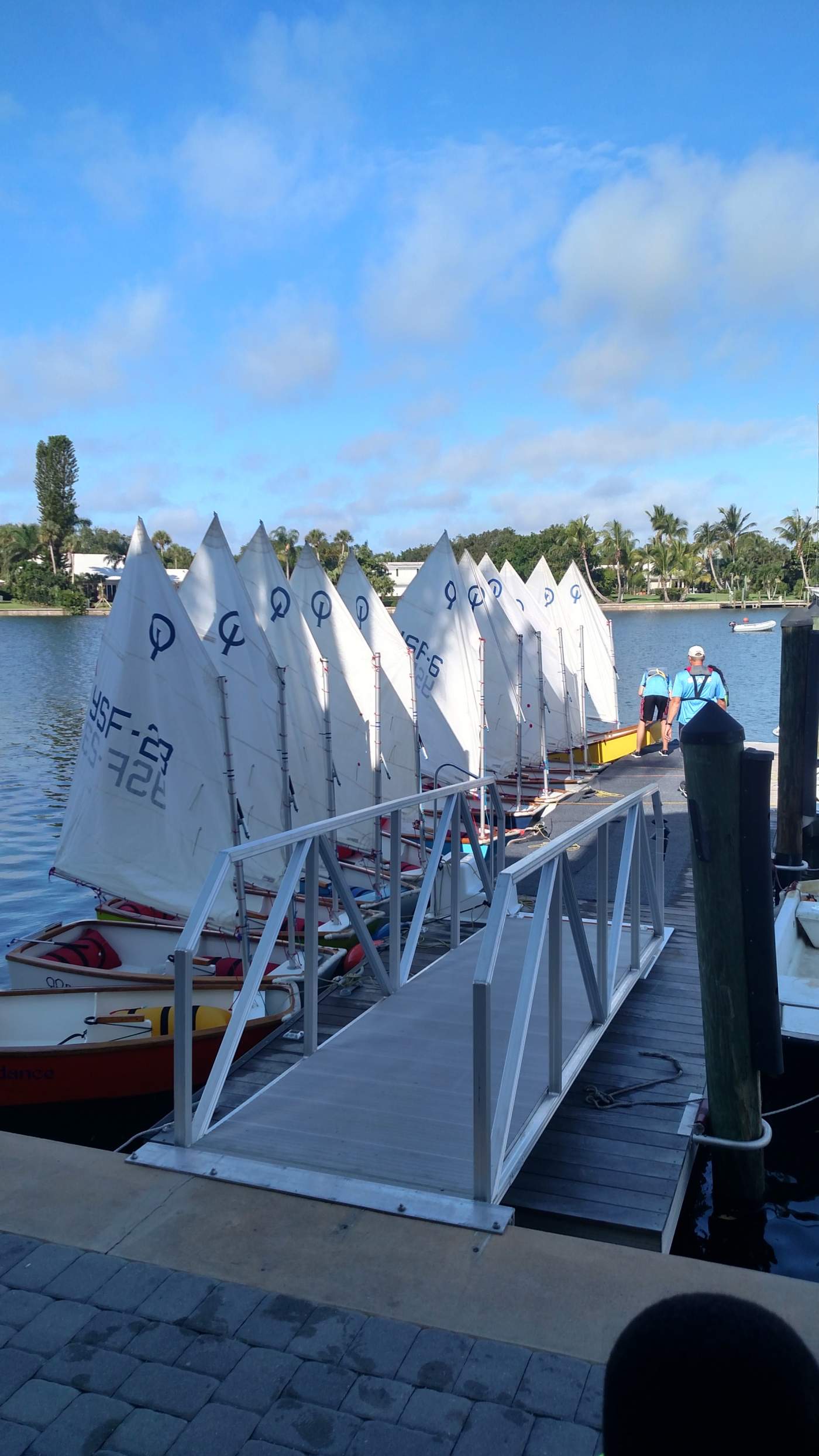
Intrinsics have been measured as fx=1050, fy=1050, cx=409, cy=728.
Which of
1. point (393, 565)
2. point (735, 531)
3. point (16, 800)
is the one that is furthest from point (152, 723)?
point (735, 531)

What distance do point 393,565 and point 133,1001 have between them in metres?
94.4

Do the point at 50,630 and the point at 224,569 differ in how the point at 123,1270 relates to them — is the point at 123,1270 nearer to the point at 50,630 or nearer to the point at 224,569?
the point at 224,569

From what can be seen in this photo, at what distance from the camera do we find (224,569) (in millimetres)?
9977

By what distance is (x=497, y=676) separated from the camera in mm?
17125

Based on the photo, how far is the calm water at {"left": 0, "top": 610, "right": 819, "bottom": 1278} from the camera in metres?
5.55

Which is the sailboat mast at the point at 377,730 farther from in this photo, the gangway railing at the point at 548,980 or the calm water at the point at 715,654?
the calm water at the point at 715,654

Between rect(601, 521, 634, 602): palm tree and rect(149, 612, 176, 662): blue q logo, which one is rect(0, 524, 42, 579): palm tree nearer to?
rect(601, 521, 634, 602): palm tree

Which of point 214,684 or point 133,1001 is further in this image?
point 214,684

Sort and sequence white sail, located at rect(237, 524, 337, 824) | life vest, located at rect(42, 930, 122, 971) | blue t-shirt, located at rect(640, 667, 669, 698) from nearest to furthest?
life vest, located at rect(42, 930, 122, 971)
white sail, located at rect(237, 524, 337, 824)
blue t-shirt, located at rect(640, 667, 669, 698)

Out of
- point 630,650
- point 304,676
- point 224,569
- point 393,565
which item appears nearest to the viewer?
point 224,569

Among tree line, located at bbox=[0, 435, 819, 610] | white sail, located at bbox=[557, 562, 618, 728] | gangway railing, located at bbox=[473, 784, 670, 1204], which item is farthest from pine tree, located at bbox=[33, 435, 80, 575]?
gangway railing, located at bbox=[473, 784, 670, 1204]

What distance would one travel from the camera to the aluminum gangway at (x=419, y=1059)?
3.95 m

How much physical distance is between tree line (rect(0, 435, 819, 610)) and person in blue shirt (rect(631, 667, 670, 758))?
58797mm

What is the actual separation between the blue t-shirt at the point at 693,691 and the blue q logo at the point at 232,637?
5.20 m
